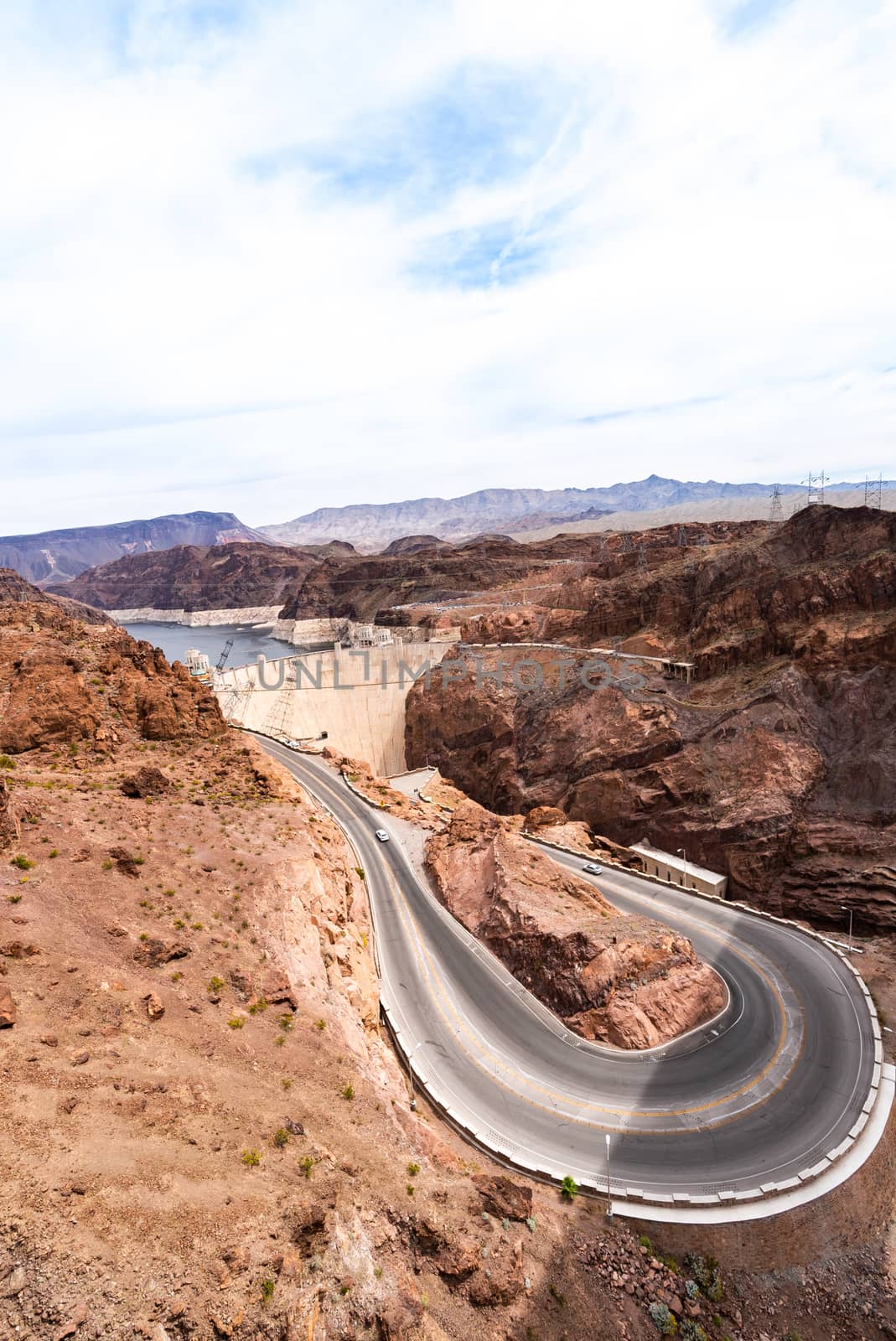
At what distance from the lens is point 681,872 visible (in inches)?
1671

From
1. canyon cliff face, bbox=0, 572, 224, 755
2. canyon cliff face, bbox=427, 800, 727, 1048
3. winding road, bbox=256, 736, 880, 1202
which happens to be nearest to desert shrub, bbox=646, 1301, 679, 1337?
winding road, bbox=256, 736, 880, 1202

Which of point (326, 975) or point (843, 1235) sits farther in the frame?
point (326, 975)

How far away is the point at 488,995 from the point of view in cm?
2611

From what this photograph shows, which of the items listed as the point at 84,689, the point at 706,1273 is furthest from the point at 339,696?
the point at 706,1273

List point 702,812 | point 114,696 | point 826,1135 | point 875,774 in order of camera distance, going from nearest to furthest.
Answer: point 826,1135 → point 114,696 → point 875,774 → point 702,812

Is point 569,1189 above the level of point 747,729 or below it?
below

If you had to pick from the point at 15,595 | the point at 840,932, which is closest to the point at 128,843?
the point at 840,932

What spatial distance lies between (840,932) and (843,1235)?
1042 inches

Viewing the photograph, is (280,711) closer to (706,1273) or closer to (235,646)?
(706,1273)

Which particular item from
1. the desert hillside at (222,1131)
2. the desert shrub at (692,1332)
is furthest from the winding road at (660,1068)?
the desert shrub at (692,1332)

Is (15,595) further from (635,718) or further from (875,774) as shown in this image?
(875,774)

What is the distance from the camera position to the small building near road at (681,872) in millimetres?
40656

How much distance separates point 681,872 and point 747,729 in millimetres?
14287

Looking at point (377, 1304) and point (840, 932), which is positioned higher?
point (377, 1304)
